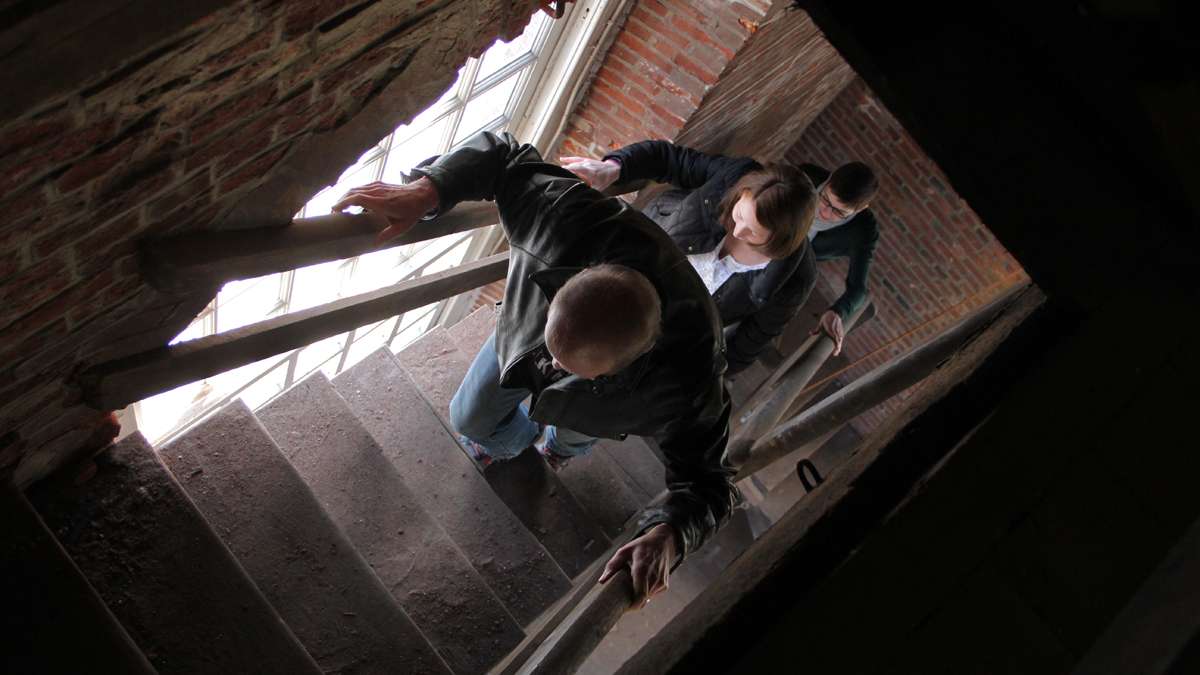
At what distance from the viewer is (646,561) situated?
2.65 metres

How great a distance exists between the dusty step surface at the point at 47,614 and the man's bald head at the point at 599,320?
4.38ft

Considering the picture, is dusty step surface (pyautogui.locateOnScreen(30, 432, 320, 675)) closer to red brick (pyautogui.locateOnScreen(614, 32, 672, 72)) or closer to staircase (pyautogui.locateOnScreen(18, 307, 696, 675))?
staircase (pyautogui.locateOnScreen(18, 307, 696, 675))

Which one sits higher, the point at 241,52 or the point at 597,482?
the point at 241,52

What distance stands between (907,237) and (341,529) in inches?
272

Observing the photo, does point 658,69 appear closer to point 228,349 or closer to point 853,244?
point 853,244

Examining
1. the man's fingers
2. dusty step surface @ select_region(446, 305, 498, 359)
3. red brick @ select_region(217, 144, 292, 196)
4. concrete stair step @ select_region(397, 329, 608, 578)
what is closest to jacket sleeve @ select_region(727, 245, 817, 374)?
concrete stair step @ select_region(397, 329, 608, 578)

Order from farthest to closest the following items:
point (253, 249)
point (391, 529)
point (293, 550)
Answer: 1. point (391, 529)
2. point (293, 550)
3. point (253, 249)

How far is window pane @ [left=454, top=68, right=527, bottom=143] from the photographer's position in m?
4.99

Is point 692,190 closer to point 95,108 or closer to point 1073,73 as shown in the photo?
point 1073,73

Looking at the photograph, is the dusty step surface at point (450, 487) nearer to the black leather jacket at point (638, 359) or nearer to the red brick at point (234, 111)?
the black leather jacket at point (638, 359)

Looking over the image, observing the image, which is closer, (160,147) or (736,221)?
(160,147)

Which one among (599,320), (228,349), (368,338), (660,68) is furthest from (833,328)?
(368,338)

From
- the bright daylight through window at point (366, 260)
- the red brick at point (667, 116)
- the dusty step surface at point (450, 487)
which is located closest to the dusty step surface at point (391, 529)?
the dusty step surface at point (450, 487)

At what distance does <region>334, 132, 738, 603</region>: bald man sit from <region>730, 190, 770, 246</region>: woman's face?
2.14 ft
